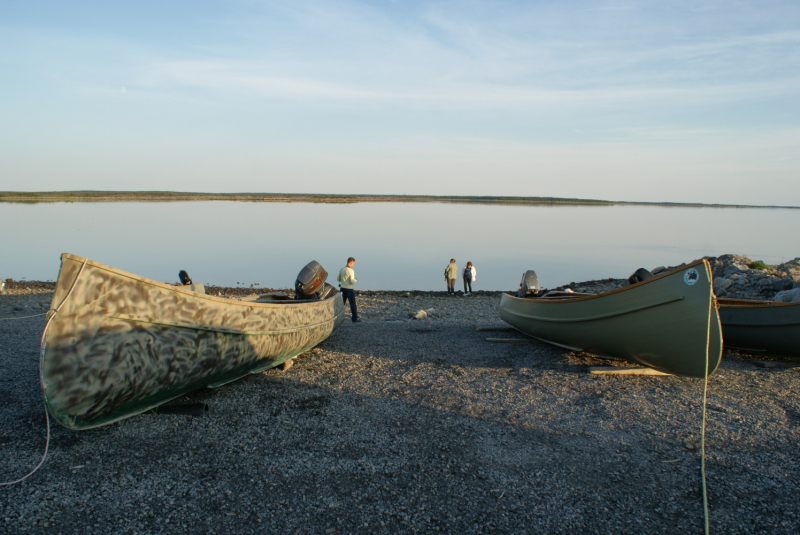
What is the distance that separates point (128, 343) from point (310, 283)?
15.7 ft

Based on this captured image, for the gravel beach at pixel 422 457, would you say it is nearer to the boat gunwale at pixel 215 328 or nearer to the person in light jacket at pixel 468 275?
the boat gunwale at pixel 215 328

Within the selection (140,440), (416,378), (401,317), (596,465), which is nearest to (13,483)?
(140,440)

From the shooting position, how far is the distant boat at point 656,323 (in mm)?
6191

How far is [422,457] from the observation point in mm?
4875

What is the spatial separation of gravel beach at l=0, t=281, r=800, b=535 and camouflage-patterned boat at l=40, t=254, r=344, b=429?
17.6 inches

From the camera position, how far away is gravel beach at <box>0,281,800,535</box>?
3.89m

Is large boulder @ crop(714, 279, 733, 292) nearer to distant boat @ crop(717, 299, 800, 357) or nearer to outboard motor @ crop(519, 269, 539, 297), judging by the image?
distant boat @ crop(717, 299, 800, 357)

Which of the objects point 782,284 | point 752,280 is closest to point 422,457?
point 782,284

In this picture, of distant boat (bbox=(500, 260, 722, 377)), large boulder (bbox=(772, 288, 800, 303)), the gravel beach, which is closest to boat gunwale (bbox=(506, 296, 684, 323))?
distant boat (bbox=(500, 260, 722, 377))

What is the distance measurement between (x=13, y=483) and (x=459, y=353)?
6.79m

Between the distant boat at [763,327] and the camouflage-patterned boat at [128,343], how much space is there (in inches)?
339

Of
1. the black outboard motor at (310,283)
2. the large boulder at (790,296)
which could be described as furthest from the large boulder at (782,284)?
the black outboard motor at (310,283)

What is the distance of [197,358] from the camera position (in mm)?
5746

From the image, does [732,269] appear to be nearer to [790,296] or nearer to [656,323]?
[790,296]
